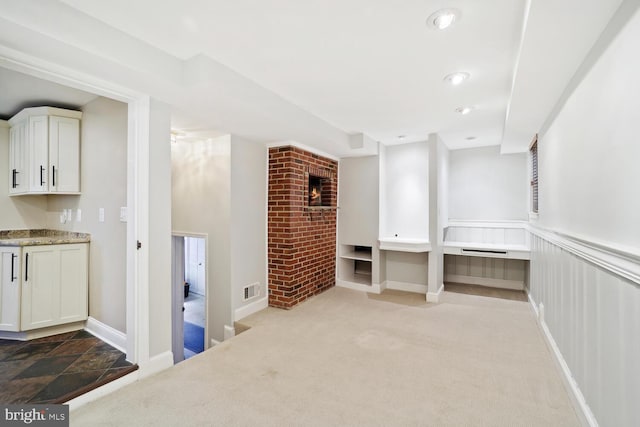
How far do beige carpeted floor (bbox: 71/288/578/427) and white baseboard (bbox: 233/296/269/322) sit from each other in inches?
7.6

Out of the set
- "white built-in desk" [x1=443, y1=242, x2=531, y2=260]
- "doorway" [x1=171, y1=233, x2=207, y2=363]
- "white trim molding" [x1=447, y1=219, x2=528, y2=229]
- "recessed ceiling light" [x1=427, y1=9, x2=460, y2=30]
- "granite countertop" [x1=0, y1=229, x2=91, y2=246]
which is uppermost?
"recessed ceiling light" [x1=427, y1=9, x2=460, y2=30]

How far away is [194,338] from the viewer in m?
4.89

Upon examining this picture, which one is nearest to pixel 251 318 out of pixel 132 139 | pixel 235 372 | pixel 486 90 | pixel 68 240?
pixel 235 372

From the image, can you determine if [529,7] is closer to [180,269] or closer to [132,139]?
[132,139]

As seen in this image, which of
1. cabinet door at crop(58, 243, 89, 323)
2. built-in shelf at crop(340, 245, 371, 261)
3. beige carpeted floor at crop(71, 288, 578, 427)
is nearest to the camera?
beige carpeted floor at crop(71, 288, 578, 427)

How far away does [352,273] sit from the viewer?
5.00 m

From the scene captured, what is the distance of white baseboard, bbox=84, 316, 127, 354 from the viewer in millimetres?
2445

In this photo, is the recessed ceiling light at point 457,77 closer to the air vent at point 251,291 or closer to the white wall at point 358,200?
the white wall at point 358,200

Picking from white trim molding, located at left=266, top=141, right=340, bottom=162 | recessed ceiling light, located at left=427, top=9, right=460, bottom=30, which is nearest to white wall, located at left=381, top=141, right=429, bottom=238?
white trim molding, located at left=266, top=141, right=340, bottom=162

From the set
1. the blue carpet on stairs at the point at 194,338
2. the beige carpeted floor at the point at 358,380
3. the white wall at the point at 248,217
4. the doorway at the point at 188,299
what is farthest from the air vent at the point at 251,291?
the blue carpet on stairs at the point at 194,338

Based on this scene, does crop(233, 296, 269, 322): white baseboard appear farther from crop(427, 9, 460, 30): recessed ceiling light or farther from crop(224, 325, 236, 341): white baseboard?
crop(427, 9, 460, 30): recessed ceiling light

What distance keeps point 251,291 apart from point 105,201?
1840 millimetres

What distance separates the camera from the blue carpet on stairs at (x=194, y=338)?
469cm

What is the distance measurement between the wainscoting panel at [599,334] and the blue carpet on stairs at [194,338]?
4.66 metres
